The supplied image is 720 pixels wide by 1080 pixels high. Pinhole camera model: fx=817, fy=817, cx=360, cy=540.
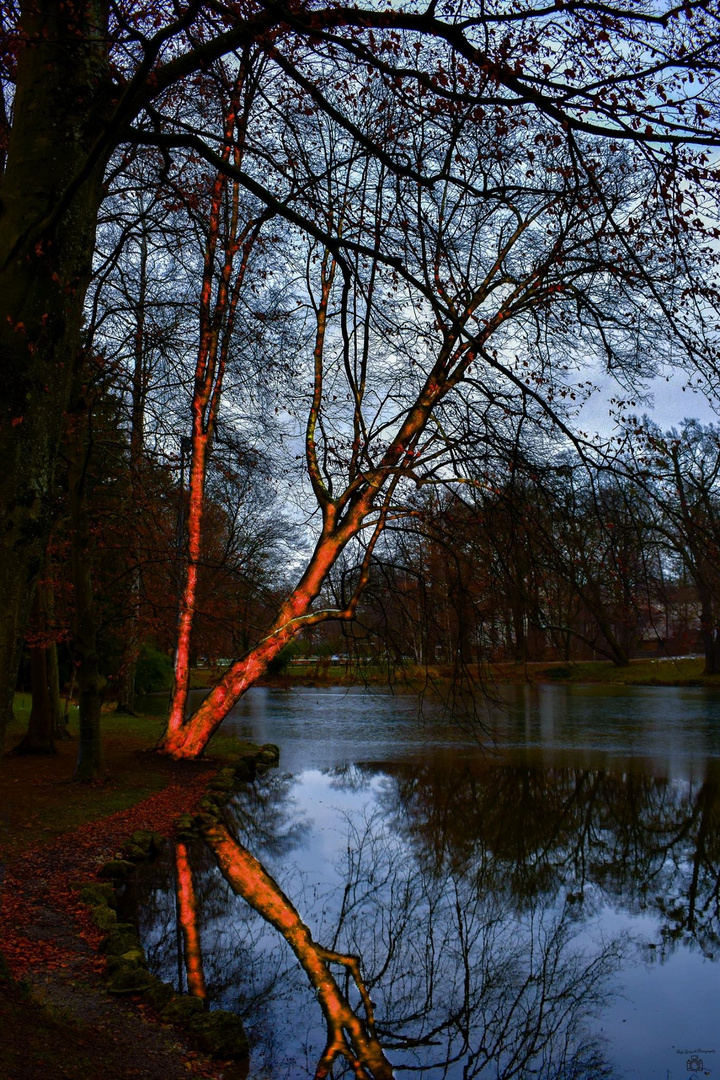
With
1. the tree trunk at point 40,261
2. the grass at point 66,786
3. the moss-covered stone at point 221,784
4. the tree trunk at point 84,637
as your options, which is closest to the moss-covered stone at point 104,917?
the grass at point 66,786

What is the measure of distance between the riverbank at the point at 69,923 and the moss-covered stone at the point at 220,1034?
10 cm

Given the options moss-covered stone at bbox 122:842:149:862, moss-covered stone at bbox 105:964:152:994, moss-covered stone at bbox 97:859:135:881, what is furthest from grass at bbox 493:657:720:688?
moss-covered stone at bbox 105:964:152:994

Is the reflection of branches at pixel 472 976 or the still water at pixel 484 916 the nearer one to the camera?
the reflection of branches at pixel 472 976

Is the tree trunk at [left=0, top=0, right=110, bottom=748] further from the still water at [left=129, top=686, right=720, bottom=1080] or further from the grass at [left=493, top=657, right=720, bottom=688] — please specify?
the grass at [left=493, top=657, right=720, bottom=688]

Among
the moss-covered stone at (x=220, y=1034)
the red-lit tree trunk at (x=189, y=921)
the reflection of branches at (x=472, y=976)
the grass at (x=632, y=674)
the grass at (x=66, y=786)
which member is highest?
the grass at (x=632, y=674)

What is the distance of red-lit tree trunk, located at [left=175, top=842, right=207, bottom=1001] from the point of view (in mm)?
5613

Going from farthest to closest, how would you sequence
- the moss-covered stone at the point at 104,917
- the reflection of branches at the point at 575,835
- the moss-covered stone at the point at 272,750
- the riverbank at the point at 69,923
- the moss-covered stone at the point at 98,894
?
the moss-covered stone at the point at 272,750, the reflection of branches at the point at 575,835, the moss-covered stone at the point at 98,894, the moss-covered stone at the point at 104,917, the riverbank at the point at 69,923

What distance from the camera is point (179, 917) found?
22.3 ft

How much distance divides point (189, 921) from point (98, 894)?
2.53 feet

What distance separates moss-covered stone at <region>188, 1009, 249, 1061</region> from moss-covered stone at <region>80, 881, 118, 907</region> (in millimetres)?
2088

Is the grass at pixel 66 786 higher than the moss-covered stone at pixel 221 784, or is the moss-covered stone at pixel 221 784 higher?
the grass at pixel 66 786

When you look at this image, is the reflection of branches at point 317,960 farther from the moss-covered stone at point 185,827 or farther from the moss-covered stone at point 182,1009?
the moss-covered stone at point 182,1009

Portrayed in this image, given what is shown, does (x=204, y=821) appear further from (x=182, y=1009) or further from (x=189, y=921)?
(x=182, y=1009)

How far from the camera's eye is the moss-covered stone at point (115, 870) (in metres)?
7.37
